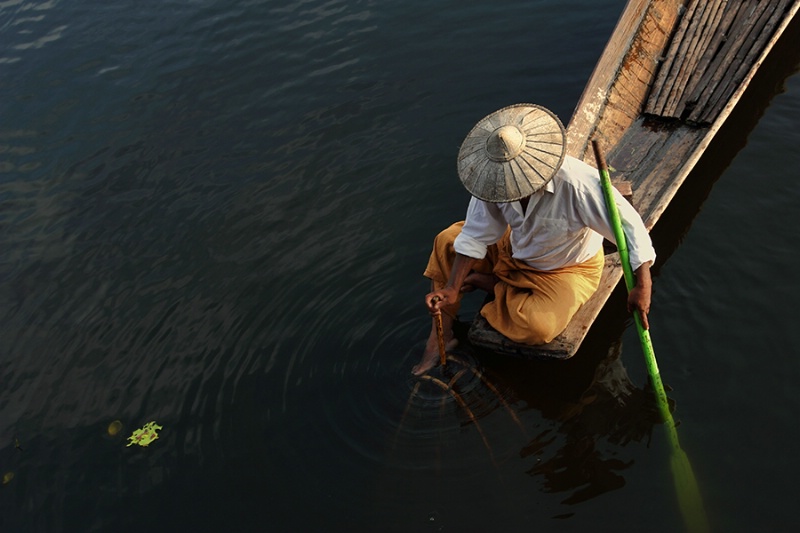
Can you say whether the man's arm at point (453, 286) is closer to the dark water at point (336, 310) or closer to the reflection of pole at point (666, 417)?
the dark water at point (336, 310)

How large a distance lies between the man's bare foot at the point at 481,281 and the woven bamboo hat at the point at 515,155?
36.7 inches

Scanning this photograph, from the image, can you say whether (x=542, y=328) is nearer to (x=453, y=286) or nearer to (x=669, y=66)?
(x=453, y=286)

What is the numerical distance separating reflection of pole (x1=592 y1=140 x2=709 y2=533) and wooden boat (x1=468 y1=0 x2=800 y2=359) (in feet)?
3.19

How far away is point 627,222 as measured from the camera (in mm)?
3590

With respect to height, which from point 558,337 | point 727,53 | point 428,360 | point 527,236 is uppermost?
point 527,236

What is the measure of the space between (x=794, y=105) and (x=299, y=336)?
170 inches

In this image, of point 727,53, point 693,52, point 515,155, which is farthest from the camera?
point 693,52

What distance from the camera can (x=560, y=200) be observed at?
3.68 meters

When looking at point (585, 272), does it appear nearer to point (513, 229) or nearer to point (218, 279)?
point (513, 229)

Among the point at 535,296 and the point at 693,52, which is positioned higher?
the point at 693,52

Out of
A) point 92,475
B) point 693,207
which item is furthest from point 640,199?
point 92,475

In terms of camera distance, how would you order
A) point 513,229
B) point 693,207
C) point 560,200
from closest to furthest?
point 560,200
point 513,229
point 693,207

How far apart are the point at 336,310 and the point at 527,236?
5.57ft

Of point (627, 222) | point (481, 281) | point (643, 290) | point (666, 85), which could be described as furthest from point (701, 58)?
point (643, 290)
